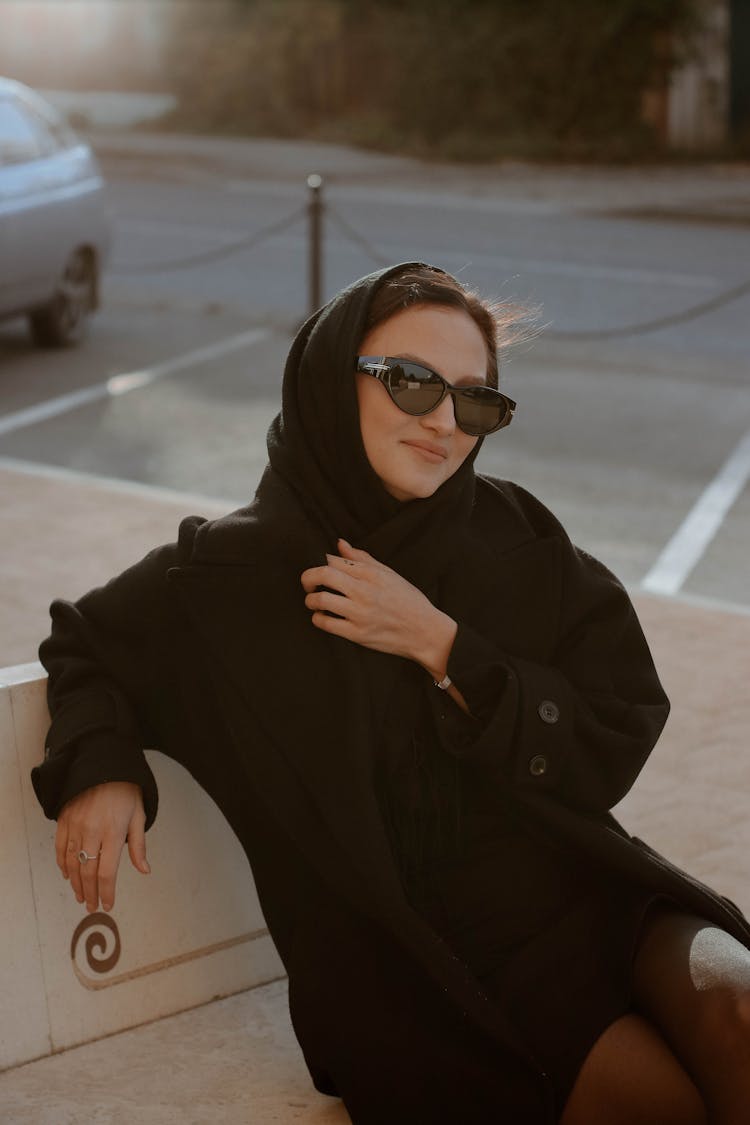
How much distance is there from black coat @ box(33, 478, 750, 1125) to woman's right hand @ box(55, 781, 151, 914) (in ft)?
0.12

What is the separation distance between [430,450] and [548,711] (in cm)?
48

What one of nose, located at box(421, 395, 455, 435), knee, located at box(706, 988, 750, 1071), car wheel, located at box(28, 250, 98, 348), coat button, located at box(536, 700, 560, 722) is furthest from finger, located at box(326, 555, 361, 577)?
car wheel, located at box(28, 250, 98, 348)

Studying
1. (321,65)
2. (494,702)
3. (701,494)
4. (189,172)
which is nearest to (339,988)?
(494,702)

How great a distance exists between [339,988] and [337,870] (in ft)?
0.61

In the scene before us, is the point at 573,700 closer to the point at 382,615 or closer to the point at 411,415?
the point at 382,615

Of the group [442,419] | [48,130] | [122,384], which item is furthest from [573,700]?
[48,130]

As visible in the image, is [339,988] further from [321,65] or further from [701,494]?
[321,65]

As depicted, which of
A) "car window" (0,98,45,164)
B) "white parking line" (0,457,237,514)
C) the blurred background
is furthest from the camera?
"car window" (0,98,45,164)

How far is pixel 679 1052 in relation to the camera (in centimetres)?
259

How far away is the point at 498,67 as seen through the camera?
88.4ft

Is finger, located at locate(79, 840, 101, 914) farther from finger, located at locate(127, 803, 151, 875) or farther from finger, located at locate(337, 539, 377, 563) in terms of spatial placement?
finger, located at locate(337, 539, 377, 563)

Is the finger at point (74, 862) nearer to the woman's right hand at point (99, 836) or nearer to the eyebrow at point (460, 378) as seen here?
the woman's right hand at point (99, 836)

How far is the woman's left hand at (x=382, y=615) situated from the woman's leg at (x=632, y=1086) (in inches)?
25.3

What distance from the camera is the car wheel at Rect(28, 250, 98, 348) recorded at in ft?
36.2
